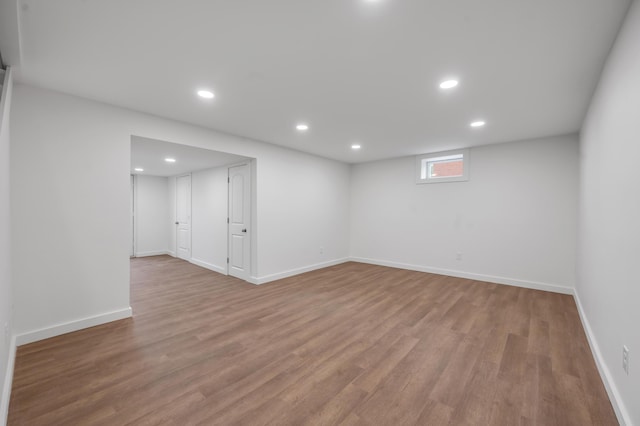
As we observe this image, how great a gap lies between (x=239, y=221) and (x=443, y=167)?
14.3 feet

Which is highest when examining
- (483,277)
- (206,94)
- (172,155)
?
(206,94)

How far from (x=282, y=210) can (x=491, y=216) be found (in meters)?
3.91

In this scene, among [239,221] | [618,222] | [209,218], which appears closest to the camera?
[618,222]

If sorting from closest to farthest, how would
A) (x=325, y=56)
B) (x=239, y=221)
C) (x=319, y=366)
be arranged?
1. (x=325, y=56)
2. (x=319, y=366)
3. (x=239, y=221)

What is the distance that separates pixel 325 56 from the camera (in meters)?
2.06

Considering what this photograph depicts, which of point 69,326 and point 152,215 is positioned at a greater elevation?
point 152,215

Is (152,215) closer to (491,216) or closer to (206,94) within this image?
(206,94)

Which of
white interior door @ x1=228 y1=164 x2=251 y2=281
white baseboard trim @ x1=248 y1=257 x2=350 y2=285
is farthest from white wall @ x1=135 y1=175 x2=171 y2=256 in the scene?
white baseboard trim @ x1=248 y1=257 x2=350 y2=285

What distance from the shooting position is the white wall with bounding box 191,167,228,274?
18.0 ft

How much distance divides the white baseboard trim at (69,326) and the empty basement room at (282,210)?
1 centimetres

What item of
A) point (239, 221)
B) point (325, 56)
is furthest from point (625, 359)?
point (239, 221)

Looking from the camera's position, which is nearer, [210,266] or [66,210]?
[66,210]

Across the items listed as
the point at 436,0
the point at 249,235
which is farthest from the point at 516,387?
the point at 249,235

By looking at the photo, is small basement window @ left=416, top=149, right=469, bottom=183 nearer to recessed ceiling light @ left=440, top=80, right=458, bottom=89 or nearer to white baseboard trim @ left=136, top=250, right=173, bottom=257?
recessed ceiling light @ left=440, top=80, right=458, bottom=89
